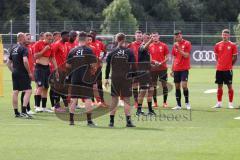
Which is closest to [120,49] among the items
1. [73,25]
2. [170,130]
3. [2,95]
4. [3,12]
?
[170,130]

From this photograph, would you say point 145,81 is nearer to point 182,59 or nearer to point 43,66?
point 182,59

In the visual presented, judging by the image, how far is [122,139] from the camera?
14.2 meters

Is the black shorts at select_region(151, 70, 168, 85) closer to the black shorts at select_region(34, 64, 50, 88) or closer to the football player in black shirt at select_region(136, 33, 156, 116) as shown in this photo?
the football player in black shirt at select_region(136, 33, 156, 116)

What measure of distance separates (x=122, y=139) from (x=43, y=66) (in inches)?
255

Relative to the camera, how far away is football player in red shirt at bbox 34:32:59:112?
1983 cm

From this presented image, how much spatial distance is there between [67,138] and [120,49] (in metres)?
2.90

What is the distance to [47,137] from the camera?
47.5 feet

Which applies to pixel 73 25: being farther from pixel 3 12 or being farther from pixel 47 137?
pixel 47 137

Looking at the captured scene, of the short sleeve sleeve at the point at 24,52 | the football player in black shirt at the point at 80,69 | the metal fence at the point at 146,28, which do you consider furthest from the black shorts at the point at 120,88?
the metal fence at the point at 146,28

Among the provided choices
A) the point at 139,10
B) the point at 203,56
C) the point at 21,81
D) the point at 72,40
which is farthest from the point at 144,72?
the point at 139,10

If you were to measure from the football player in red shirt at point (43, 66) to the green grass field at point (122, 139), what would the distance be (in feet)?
2.97

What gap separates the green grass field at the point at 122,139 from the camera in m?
12.3

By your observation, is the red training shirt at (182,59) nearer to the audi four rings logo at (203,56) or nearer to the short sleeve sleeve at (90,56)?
the short sleeve sleeve at (90,56)

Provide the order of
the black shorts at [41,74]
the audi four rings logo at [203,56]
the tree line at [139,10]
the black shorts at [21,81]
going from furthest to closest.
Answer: the tree line at [139,10]
the audi four rings logo at [203,56]
the black shorts at [41,74]
the black shorts at [21,81]
